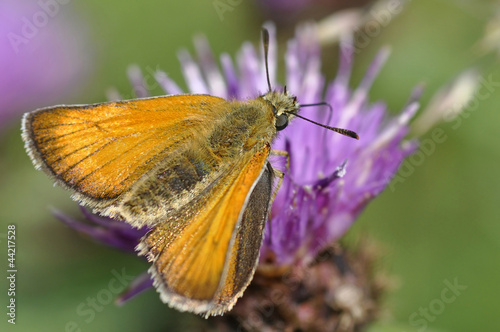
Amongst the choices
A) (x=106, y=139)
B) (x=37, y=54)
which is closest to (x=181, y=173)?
(x=106, y=139)

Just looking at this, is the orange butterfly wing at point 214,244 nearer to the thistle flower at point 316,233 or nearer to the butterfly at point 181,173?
the butterfly at point 181,173

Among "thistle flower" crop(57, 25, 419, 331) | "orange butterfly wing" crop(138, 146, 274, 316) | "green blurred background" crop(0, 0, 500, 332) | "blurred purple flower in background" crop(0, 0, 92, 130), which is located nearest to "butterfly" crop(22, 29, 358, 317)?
"orange butterfly wing" crop(138, 146, 274, 316)

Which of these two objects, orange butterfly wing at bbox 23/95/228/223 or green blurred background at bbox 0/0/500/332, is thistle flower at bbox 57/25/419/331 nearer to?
orange butterfly wing at bbox 23/95/228/223

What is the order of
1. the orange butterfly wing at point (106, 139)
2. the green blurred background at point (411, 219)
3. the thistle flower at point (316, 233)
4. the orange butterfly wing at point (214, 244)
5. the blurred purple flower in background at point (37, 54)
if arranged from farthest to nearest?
the blurred purple flower in background at point (37, 54) → the green blurred background at point (411, 219) → the thistle flower at point (316, 233) → the orange butterfly wing at point (106, 139) → the orange butterfly wing at point (214, 244)

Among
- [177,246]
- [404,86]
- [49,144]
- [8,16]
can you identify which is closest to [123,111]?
[49,144]

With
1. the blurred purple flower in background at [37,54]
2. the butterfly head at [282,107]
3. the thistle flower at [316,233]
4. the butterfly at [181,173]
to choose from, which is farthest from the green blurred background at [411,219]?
the butterfly at [181,173]

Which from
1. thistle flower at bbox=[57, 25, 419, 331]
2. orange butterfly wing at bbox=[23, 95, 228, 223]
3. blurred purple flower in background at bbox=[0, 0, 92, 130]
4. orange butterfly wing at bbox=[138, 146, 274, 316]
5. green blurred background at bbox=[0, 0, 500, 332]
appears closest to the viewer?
orange butterfly wing at bbox=[138, 146, 274, 316]

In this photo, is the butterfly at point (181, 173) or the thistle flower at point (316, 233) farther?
the thistle flower at point (316, 233)

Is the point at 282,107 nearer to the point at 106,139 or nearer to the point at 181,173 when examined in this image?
the point at 181,173

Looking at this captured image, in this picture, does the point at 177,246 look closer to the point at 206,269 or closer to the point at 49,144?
the point at 206,269
